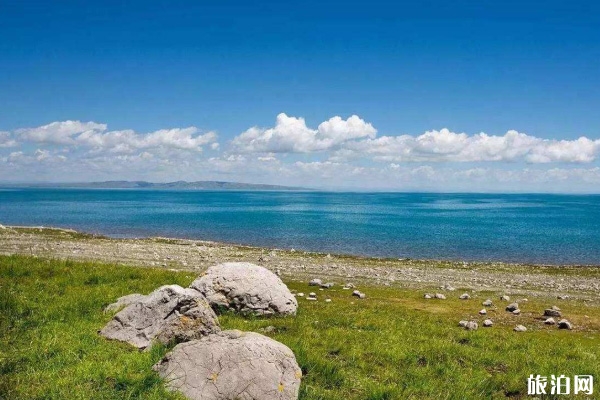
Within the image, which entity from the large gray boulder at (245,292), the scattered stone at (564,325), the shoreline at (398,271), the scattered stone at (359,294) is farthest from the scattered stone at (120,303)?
the scattered stone at (564,325)

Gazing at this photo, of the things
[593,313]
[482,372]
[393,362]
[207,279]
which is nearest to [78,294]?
[207,279]

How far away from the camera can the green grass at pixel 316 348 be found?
9.99 meters

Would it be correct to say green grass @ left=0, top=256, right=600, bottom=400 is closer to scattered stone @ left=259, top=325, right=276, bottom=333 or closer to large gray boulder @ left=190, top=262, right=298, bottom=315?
scattered stone @ left=259, top=325, right=276, bottom=333

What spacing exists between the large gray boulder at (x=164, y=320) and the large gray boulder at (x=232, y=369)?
145 centimetres

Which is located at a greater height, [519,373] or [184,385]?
[184,385]

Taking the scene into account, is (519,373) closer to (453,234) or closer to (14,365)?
(14,365)

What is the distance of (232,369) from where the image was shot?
979 cm

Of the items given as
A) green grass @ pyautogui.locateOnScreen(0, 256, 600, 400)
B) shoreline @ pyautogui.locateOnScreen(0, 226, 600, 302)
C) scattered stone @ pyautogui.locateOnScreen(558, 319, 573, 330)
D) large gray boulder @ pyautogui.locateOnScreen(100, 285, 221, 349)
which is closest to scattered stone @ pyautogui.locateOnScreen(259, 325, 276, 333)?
green grass @ pyautogui.locateOnScreen(0, 256, 600, 400)

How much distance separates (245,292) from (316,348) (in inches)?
215

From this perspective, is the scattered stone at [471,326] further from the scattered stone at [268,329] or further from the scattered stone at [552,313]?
the scattered stone at [268,329]

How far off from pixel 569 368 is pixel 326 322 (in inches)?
316

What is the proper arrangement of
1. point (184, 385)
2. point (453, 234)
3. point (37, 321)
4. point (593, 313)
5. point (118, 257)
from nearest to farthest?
point (184, 385), point (37, 321), point (593, 313), point (118, 257), point (453, 234)

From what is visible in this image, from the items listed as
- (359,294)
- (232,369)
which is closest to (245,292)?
(232,369)

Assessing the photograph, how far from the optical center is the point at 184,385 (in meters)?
9.59
